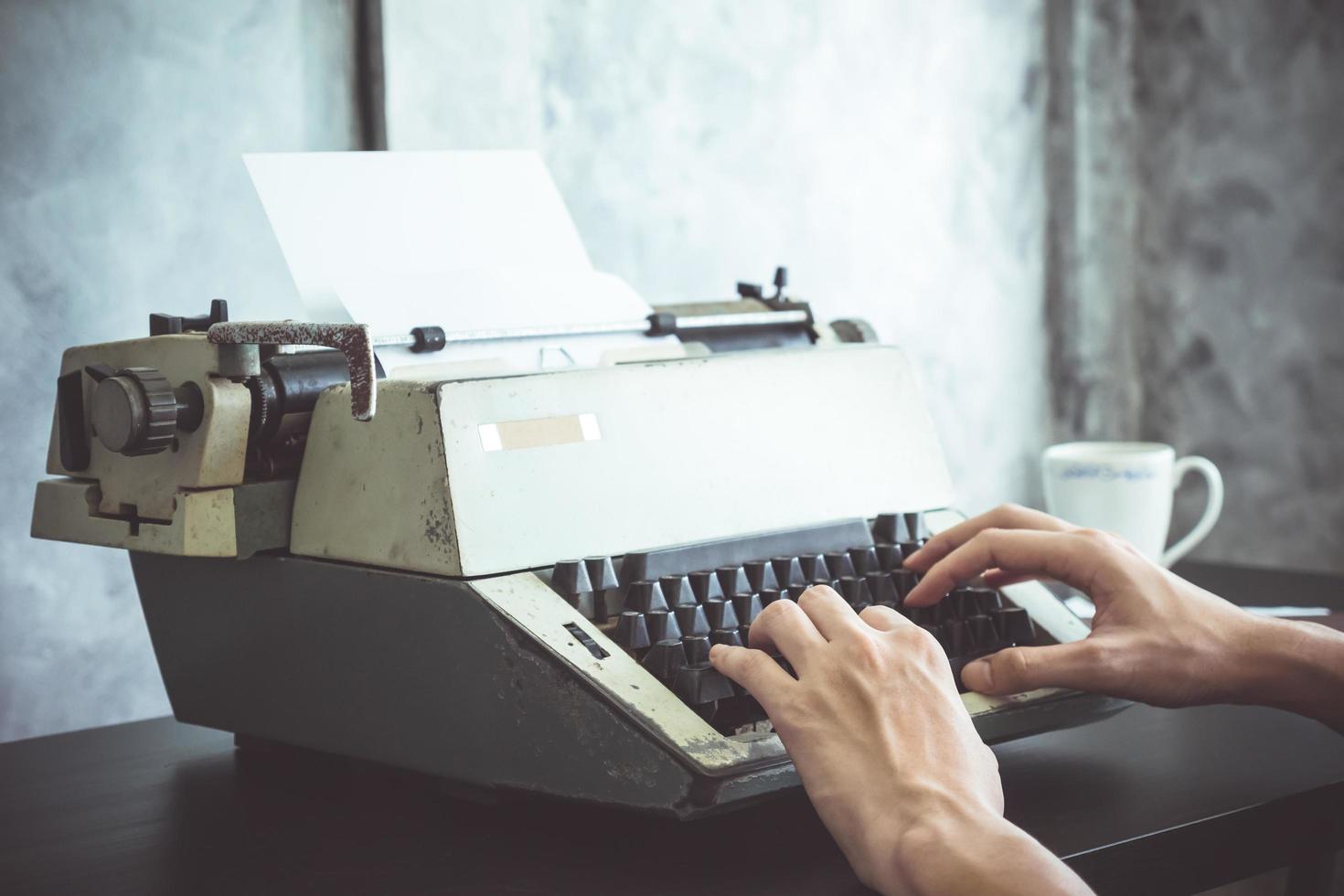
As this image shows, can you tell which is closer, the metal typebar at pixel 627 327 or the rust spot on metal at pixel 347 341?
the rust spot on metal at pixel 347 341

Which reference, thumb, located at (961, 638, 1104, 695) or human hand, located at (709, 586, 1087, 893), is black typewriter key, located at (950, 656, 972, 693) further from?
human hand, located at (709, 586, 1087, 893)

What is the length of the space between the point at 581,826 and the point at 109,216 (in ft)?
2.88

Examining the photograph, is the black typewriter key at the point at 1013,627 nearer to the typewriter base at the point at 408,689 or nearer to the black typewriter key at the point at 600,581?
the typewriter base at the point at 408,689

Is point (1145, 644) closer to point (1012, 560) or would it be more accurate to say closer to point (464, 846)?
point (1012, 560)

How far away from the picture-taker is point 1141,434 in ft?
8.66

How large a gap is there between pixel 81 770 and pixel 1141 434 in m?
2.08

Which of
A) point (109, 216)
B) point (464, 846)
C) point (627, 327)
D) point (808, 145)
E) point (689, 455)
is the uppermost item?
point (808, 145)

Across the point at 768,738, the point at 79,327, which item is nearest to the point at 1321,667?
the point at 768,738

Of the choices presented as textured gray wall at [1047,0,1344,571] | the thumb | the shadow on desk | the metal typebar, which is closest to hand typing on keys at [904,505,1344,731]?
the thumb

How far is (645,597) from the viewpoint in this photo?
96 cm

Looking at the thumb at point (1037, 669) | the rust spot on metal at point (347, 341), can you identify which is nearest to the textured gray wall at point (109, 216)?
the rust spot on metal at point (347, 341)

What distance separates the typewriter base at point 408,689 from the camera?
85 cm

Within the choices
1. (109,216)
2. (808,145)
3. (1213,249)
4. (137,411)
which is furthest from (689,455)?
(1213,249)

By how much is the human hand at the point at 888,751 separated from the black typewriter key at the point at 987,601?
216mm
